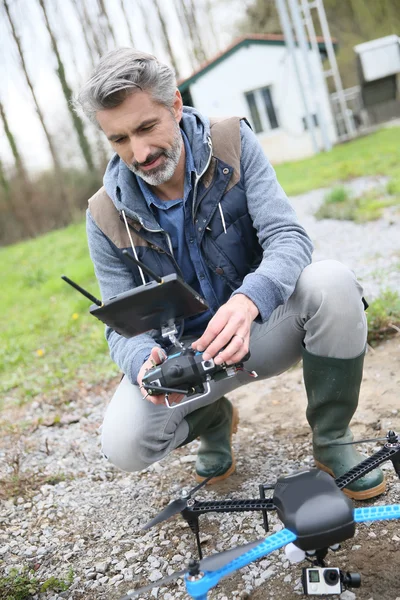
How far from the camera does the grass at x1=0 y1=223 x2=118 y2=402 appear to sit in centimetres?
454

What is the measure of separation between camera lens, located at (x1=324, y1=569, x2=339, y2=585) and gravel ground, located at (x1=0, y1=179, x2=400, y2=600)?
0.13 m

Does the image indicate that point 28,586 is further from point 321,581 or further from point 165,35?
point 165,35

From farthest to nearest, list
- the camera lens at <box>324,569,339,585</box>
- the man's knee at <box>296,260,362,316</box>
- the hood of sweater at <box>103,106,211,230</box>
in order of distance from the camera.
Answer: the hood of sweater at <box>103,106,211,230</box>, the man's knee at <box>296,260,362,316</box>, the camera lens at <box>324,569,339,585</box>

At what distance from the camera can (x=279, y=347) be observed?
2305 millimetres

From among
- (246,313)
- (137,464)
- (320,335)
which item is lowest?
(137,464)

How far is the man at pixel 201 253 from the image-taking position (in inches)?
83.3

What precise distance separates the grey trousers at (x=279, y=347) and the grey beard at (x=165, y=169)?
64cm

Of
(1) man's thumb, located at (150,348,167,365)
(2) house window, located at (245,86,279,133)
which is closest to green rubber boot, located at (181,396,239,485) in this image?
(1) man's thumb, located at (150,348,167,365)

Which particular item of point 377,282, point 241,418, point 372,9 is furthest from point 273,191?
point 372,9

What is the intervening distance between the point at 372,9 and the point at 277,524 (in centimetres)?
2736

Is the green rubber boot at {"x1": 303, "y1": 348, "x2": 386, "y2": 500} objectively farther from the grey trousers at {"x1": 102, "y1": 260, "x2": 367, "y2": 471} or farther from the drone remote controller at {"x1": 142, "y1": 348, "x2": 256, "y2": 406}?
the drone remote controller at {"x1": 142, "y1": 348, "x2": 256, "y2": 406}

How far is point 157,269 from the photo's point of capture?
93.7 inches

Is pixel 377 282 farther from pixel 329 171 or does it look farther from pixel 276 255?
pixel 329 171

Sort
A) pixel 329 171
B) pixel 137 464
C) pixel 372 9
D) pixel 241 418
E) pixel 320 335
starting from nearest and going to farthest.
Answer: pixel 320 335 → pixel 137 464 → pixel 241 418 → pixel 329 171 → pixel 372 9
